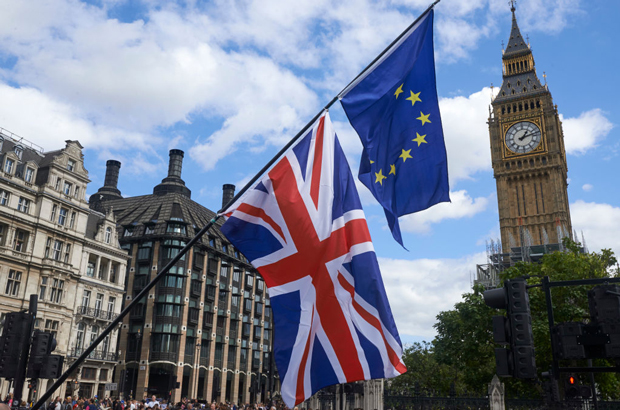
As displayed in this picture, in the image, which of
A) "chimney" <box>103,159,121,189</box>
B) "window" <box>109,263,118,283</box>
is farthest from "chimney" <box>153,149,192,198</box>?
"window" <box>109,263,118,283</box>

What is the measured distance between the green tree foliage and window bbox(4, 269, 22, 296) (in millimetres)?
34079

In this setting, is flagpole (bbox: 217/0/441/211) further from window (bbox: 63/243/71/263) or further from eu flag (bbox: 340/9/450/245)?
window (bbox: 63/243/71/263)

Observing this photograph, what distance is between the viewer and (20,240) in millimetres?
47594

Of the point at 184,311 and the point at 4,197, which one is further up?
the point at 4,197

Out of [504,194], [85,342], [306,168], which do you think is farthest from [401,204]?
[504,194]

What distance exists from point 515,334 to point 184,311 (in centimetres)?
6175

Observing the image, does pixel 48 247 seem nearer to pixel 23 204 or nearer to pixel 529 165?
pixel 23 204

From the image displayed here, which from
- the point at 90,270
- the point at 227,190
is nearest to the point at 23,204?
the point at 90,270

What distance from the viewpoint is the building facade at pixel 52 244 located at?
46312 millimetres

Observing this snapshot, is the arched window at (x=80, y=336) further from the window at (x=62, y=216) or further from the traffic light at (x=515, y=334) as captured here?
the traffic light at (x=515, y=334)

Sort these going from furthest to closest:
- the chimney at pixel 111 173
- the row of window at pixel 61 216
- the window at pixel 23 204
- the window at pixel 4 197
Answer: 1. the chimney at pixel 111 173
2. the row of window at pixel 61 216
3. the window at pixel 23 204
4. the window at pixel 4 197

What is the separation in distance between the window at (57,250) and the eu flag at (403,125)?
47.9 metres

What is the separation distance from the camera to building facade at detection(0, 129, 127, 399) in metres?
46.3

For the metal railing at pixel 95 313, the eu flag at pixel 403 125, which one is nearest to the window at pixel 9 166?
the metal railing at pixel 95 313
